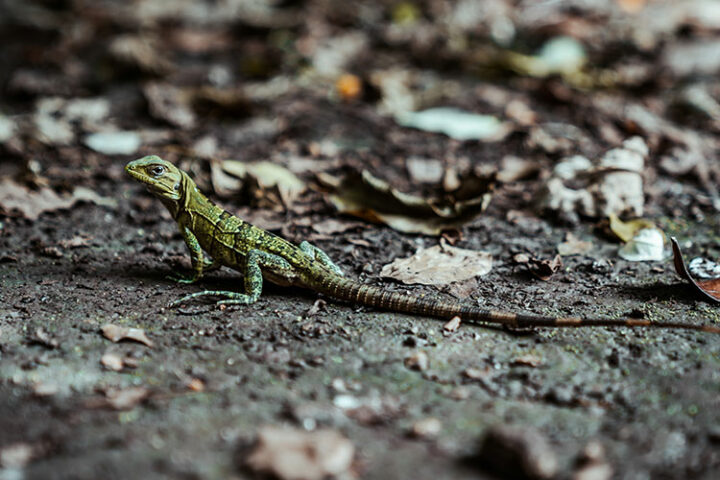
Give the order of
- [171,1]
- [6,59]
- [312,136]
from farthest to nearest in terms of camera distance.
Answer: [171,1], [6,59], [312,136]

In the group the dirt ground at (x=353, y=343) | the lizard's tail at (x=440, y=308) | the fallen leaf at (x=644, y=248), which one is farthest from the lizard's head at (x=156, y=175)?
the fallen leaf at (x=644, y=248)

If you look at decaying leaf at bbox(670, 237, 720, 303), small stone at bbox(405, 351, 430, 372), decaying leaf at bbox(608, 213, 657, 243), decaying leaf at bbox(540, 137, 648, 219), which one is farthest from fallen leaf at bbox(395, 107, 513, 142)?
small stone at bbox(405, 351, 430, 372)

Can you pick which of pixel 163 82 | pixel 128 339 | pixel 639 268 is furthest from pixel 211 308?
pixel 163 82

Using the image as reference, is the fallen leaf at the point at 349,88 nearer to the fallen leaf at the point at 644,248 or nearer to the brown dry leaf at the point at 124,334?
the fallen leaf at the point at 644,248

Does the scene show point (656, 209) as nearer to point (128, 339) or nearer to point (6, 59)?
point (128, 339)

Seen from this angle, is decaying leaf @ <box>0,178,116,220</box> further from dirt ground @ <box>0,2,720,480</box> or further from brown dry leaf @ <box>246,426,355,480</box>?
brown dry leaf @ <box>246,426,355,480</box>

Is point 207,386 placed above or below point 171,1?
below

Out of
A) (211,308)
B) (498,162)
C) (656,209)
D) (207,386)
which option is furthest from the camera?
(498,162)

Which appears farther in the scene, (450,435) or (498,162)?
(498,162)
